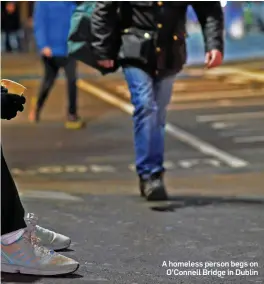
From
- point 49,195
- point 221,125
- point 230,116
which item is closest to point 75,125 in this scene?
point 221,125

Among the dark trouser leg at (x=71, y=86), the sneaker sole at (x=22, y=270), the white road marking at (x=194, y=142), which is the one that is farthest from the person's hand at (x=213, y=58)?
the dark trouser leg at (x=71, y=86)

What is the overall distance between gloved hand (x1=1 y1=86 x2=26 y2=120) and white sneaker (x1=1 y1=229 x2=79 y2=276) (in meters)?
0.42

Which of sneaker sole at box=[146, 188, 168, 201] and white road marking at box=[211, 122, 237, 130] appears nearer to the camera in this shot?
sneaker sole at box=[146, 188, 168, 201]

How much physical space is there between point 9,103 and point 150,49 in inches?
71.3

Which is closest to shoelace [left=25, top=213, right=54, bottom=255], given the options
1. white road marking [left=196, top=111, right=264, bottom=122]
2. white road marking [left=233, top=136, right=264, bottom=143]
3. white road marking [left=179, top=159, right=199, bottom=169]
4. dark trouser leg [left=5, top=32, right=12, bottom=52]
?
white road marking [left=179, top=159, right=199, bottom=169]

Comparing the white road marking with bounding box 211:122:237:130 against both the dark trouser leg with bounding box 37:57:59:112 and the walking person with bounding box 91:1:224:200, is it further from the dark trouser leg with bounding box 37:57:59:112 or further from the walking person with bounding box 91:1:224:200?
the walking person with bounding box 91:1:224:200

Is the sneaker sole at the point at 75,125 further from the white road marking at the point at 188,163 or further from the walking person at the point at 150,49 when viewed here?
the walking person at the point at 150,49

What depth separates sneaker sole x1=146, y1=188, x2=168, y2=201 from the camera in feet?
15.3

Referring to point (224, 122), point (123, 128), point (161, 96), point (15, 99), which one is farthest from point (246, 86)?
point (15, 99)

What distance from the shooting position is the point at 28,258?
2.85 meters

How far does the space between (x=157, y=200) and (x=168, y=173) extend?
1824 mm

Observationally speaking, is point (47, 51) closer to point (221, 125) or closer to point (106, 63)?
point (221, 125)

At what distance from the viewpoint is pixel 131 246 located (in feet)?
11.6

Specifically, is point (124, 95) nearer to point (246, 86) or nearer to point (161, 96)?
point (246, 86)
